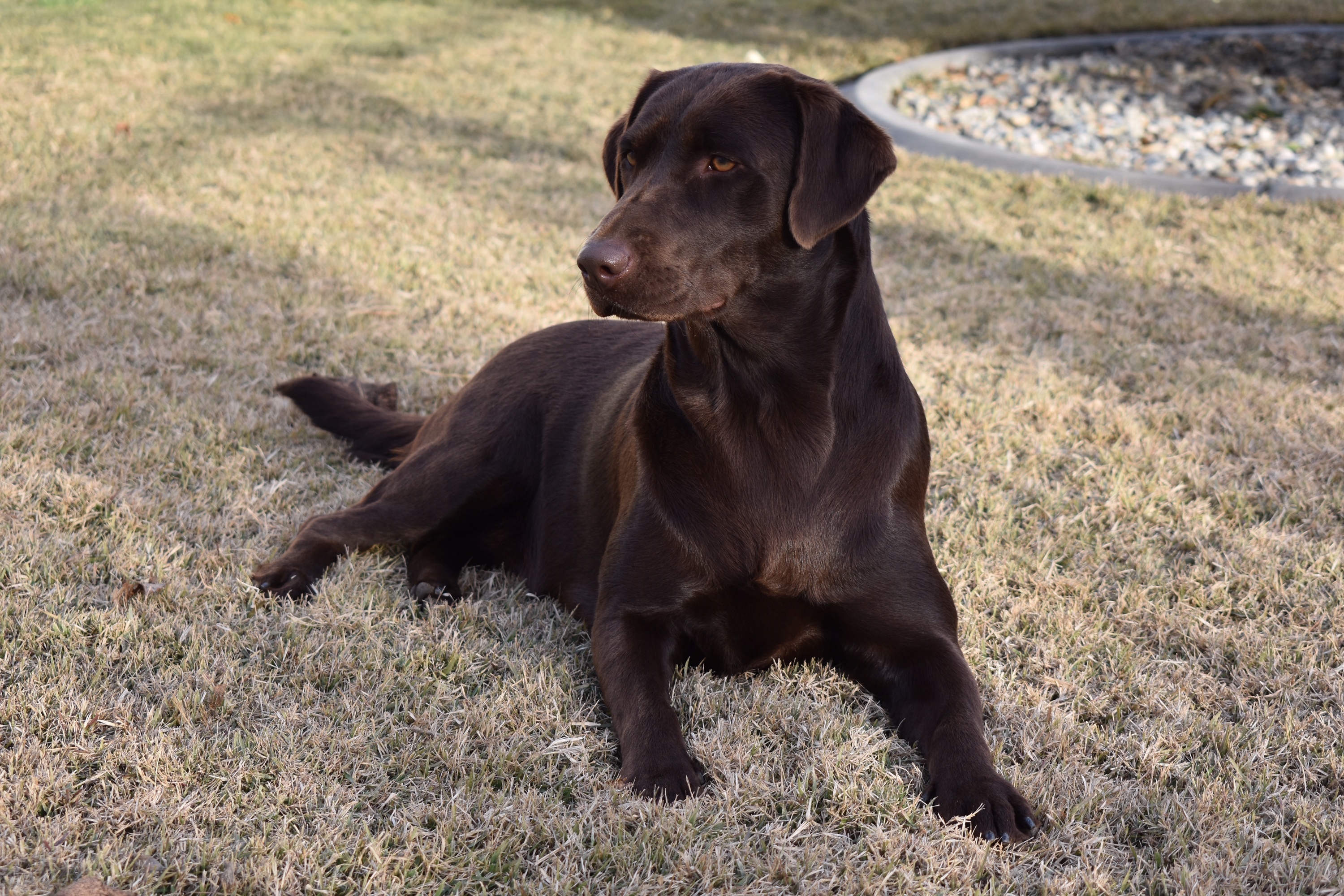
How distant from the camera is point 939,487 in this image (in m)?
3.77

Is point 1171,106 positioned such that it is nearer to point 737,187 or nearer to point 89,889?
point 737,187

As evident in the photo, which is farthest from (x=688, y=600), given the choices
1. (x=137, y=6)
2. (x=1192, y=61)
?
(x=137, y=6)

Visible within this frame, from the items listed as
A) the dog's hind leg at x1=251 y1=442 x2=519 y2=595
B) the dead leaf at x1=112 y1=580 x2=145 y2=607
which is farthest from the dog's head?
the dead leaf at x1=112 y1=580 x2=145 y2=607

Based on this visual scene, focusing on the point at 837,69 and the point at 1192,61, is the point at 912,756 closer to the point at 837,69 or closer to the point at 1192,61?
the point at 837,69

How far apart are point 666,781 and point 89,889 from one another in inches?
42.1

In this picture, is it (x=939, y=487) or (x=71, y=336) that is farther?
(x=71, y=336)

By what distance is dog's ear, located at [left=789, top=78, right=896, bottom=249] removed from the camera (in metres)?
2.33

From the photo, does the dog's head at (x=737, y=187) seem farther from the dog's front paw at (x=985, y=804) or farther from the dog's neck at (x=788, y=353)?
the dog's front paw at (x=985, y=804)

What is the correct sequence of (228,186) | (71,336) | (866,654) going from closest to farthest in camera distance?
(866,654)
(71,336)
(228,186)

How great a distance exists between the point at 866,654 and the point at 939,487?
132 centimetres

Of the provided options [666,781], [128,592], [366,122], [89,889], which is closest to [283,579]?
[128,592]

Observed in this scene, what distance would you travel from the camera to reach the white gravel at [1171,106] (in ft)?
26.8

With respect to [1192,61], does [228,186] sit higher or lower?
lower

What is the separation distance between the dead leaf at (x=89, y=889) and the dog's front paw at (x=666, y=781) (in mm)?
950
